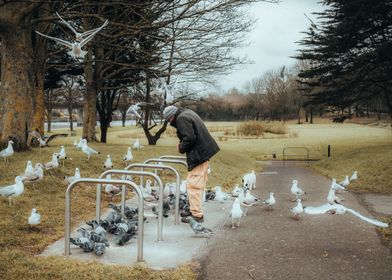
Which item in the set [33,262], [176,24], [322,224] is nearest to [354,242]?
[322,224]

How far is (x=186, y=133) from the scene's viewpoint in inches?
278

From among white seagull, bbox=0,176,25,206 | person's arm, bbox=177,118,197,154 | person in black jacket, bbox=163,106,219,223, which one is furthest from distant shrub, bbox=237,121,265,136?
person's arm, bbox=177,118,197,154

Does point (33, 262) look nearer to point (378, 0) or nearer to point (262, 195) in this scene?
point (262, 195)

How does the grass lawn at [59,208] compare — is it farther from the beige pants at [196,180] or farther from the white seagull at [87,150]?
the beige pants at [196,180]

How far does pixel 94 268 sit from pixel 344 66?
24.3 meters

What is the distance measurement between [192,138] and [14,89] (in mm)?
7861

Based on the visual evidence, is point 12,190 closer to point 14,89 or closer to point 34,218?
point 34,218

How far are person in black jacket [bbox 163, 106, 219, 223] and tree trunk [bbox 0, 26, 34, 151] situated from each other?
7299 millimetres

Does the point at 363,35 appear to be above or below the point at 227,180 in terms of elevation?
above

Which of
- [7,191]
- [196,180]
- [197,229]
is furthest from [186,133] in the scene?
[7,191]

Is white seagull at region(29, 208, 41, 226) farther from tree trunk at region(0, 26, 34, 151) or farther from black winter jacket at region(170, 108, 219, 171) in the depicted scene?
tree trunk at region(0, 26, 34, 151)

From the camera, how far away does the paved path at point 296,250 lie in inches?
215

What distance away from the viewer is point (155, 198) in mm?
8500

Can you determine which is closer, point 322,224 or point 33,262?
point 33,262
